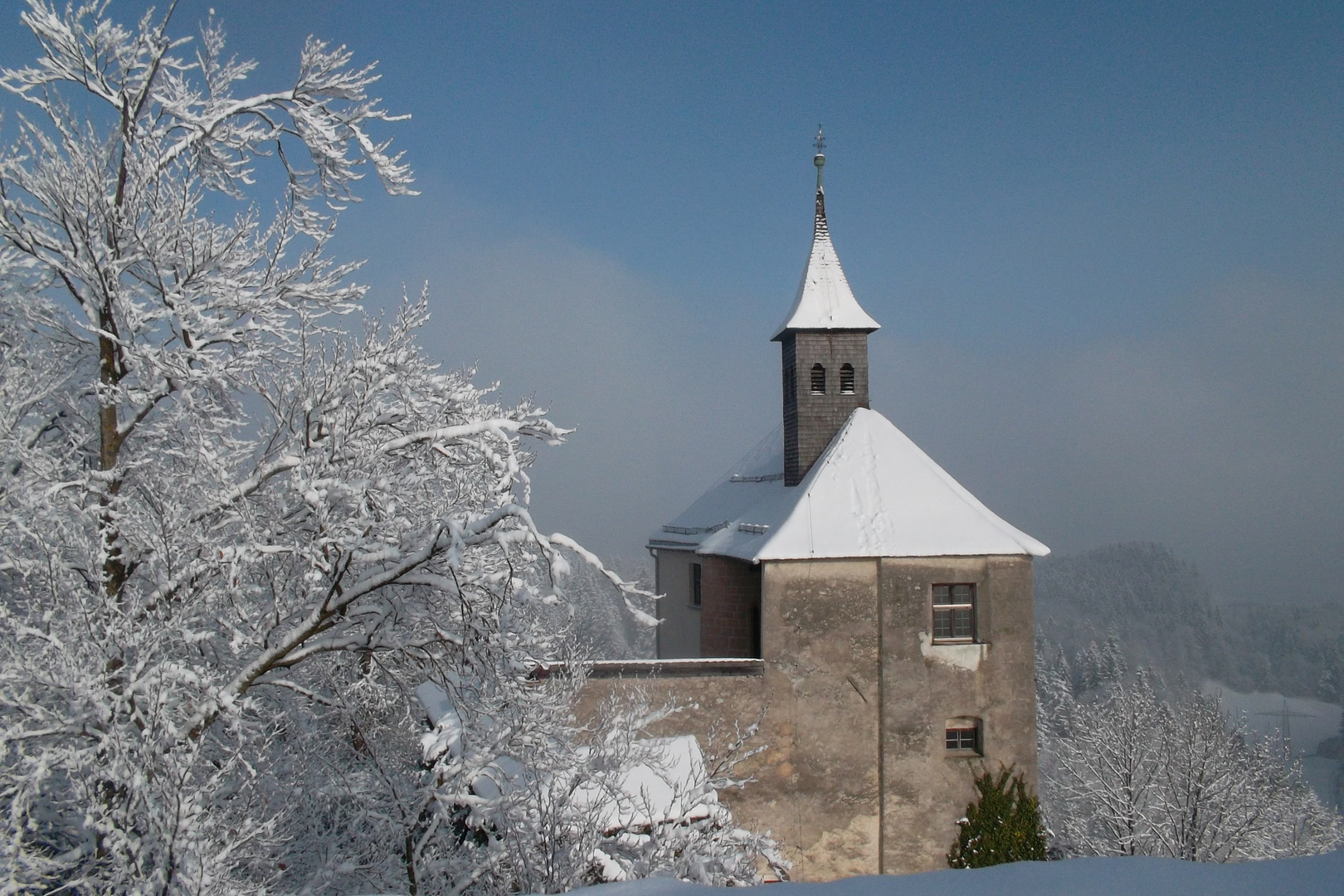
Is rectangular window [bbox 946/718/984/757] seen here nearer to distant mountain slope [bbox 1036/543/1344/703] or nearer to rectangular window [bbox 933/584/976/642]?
rectangular window [bbox 933/584/976/642]

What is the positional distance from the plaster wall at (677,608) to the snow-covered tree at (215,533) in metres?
13.7

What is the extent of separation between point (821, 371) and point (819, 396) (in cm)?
60

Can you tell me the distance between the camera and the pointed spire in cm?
1928

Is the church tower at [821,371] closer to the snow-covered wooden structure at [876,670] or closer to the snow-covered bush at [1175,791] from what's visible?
the snow-covered wooden structure at [876,670]

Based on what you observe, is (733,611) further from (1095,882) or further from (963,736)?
(1095,882)

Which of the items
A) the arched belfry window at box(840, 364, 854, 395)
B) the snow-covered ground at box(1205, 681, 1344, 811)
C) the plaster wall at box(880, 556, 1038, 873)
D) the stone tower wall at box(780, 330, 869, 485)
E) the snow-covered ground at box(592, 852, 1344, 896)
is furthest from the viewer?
the snow-covered ground at box(1205, 681, 1344, 811)

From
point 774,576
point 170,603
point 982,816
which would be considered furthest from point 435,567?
point 982,816

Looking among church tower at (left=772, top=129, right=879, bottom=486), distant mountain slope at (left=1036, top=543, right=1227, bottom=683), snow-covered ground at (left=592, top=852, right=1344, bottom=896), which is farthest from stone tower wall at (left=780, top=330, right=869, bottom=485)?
distant mountain slope at (left=1036, top=543, right=1227, bottom=683)

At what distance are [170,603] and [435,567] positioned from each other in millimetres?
1865

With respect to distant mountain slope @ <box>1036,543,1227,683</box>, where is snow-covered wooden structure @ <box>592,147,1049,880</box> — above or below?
above

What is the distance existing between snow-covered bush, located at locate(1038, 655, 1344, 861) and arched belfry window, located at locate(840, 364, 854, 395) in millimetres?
10293

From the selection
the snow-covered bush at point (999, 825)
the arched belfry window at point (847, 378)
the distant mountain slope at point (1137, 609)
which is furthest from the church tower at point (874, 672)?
the distant mountain slope at point (1137, 609)

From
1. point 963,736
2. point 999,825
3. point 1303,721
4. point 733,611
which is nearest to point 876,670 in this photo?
point 963,736

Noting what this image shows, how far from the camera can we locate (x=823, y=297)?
65.2 feet
